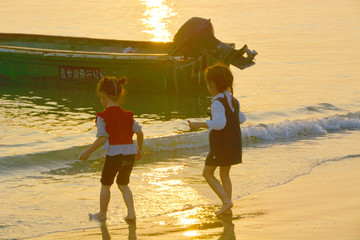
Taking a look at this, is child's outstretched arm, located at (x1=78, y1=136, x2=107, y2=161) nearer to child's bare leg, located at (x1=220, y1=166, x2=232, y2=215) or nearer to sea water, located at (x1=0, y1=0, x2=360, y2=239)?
sea water, located at (x1=0, y1=0, x2=360, y2=239)

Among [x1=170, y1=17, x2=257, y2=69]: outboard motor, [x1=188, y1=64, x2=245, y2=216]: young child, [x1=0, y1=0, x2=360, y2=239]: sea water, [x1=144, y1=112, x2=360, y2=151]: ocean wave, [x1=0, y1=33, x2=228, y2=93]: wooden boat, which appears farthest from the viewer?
[x1=0, y1=33, x2=228, y2=93]: wooden boat

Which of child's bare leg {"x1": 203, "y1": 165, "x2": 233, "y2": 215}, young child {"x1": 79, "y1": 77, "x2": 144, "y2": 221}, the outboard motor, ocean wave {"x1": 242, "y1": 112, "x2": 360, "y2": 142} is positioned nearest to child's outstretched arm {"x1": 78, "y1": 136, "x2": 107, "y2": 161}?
young child {"x1": 79, "y1": 77, "x2": 144, "y2": 221}

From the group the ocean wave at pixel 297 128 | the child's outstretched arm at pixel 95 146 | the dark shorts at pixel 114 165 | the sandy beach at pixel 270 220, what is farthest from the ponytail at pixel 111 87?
the ocean wave at pixel 297 128

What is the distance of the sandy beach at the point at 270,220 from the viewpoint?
5695 mm

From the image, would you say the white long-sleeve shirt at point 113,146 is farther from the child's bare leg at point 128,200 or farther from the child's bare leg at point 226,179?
the child's bare leg at point 226,179

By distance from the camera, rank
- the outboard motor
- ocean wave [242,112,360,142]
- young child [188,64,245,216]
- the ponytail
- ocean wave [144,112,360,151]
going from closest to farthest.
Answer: the ponytail < young child [188,64,245,216] < ocean wave [144,112,360,151] < ocean wave [242,112,360,142] < the outboard motor

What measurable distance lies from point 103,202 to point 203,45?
28.0ft

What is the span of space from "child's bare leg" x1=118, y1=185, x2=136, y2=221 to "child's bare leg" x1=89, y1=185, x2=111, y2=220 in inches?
5.3

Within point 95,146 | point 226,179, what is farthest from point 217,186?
point 95,146

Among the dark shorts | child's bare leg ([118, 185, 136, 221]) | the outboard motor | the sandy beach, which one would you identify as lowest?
the sandy beach

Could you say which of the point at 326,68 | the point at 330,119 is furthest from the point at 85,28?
the point at 330,119

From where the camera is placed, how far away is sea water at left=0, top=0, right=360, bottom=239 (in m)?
7.08

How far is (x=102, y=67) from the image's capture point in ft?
50.7

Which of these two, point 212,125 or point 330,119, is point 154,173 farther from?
point 330,119
